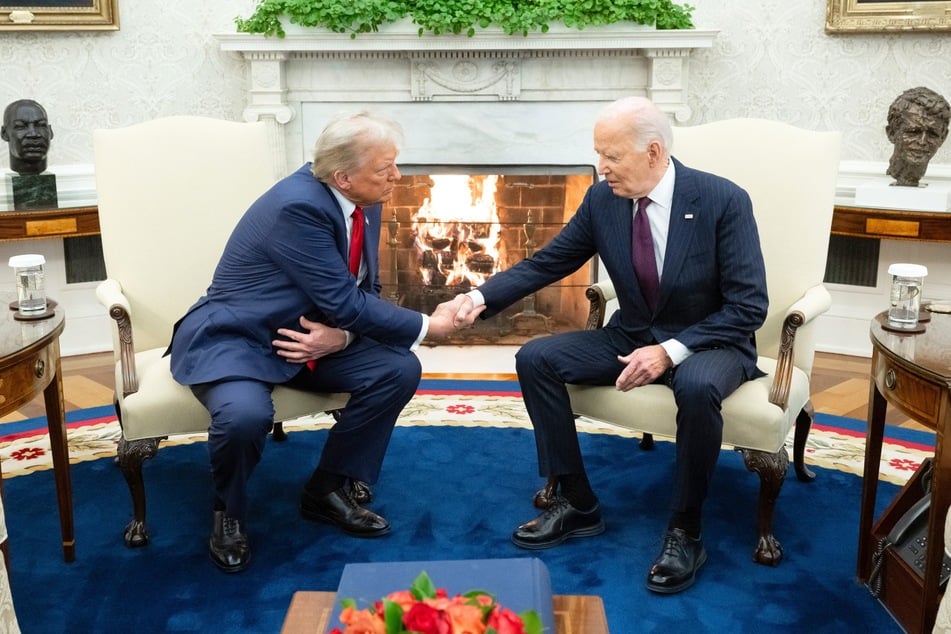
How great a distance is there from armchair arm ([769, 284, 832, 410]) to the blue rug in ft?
1.56

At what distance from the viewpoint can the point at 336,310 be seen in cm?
287

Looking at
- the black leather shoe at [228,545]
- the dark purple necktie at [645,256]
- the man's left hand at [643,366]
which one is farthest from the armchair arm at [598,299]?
the black leather shoe at [228,545]

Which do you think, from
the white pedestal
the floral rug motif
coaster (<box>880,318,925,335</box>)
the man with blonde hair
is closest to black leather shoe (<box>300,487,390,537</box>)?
the man with blonde hair

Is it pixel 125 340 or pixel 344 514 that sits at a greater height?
pixel 125 340

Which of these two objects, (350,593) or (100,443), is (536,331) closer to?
(100,443)

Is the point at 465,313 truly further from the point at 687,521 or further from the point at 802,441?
the point at 802,441

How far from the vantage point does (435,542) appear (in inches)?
116

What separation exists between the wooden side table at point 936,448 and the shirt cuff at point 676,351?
49 centimetres

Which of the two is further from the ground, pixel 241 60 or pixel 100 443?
pixel 241 60

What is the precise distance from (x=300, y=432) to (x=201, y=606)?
4.17 feet

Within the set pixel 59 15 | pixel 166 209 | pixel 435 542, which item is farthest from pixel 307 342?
pixel 59 15

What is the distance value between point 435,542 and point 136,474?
86cm

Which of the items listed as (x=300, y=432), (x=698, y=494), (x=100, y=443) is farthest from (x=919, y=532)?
(x=100, y=443)

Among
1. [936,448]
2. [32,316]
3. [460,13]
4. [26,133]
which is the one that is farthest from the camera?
[460,13]
